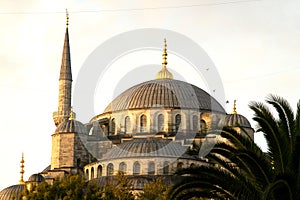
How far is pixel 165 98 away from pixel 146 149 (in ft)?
35.4

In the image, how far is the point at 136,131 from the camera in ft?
239

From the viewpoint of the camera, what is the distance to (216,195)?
2481cm

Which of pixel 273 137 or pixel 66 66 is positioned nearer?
pixel 273 137

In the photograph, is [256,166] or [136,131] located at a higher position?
[136,131]

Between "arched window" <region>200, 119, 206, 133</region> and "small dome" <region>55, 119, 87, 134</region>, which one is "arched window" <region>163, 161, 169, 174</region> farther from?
"small dome" <region>55, 119, 87, 134</region>

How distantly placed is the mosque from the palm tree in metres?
37.8

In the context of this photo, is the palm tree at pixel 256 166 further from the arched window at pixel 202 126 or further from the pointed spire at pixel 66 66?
the pointed spire at pixel 66 66

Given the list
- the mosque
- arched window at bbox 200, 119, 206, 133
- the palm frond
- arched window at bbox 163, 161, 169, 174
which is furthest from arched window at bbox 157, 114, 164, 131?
the palm frond

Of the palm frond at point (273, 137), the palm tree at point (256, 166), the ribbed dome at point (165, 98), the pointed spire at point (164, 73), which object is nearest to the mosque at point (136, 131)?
the ribbed dome at point (165, 98)

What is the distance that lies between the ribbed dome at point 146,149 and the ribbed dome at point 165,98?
7.34 meters

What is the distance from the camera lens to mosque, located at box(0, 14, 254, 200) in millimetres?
64625

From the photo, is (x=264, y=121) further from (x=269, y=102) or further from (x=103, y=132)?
(x=103, y=132)

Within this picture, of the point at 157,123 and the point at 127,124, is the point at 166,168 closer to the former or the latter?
the point at 157,123

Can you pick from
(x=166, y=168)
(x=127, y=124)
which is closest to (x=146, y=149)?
(x=166, y=168)
